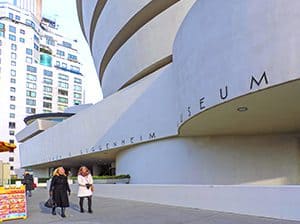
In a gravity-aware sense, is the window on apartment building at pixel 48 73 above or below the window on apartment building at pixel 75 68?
below

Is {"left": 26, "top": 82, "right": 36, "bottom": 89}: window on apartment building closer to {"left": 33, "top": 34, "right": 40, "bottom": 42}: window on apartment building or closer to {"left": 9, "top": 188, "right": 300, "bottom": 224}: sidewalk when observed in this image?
{"left": 33, "top": 34, "right": 40, "bottom": 42}: window on apartment building

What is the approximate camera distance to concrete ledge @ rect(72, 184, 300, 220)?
9250mm

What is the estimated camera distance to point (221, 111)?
Answer: 37.9 feet

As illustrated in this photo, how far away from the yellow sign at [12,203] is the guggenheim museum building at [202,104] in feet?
16.1

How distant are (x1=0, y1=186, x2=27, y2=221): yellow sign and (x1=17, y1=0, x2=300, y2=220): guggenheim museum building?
4.91 m

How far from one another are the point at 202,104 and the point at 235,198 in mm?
2797

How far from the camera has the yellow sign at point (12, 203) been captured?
35.6 feet

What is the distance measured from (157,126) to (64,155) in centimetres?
1739

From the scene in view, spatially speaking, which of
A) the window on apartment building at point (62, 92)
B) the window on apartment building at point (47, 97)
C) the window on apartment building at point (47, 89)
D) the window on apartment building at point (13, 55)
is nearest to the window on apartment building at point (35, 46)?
the window on apartment building at point (13, 55)

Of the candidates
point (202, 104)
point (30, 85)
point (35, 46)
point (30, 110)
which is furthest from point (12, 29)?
point (202, 104)

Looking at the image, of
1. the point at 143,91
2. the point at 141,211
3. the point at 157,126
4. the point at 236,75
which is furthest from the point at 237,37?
the point at 143,91

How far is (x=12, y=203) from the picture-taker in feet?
36.2

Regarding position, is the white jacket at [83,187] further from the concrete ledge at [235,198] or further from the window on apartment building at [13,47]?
the window on apartment building at [13,47]

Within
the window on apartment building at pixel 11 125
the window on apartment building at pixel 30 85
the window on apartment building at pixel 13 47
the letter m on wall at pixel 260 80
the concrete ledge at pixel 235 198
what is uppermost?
the window on apartment building at pixel 13 47
